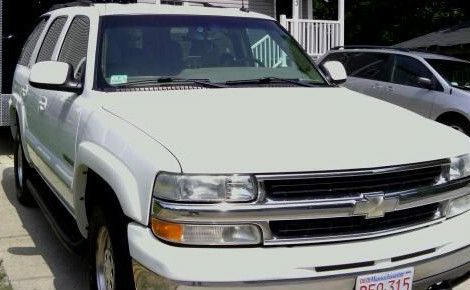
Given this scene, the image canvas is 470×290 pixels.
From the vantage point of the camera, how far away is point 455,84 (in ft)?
34.1

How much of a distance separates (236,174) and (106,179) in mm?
781

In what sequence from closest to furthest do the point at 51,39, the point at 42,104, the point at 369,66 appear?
the point at 42,104, the point at 51,39, the point at 369,66

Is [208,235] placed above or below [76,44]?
below

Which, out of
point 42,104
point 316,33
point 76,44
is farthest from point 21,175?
point 316,33

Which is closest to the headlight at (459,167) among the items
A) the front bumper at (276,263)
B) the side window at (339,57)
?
the front bumper at (276,263)

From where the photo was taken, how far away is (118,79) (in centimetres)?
400

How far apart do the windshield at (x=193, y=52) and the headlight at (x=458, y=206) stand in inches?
57.3

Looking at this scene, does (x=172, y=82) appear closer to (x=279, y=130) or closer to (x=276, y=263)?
(x=279, y=130)

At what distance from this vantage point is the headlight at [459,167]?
3250 mm

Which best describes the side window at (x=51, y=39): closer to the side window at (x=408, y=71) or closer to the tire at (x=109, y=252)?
the tire at (x=109, y=252)

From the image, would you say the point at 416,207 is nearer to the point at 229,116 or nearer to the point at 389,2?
the point at 229,116

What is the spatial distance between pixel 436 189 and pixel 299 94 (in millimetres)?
1158

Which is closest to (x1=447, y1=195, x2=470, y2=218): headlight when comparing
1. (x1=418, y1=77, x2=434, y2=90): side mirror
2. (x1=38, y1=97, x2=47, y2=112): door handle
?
(x1=38, y1=97, x2=47, y2=112): door handle

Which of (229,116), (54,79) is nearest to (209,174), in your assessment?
(229,116)
